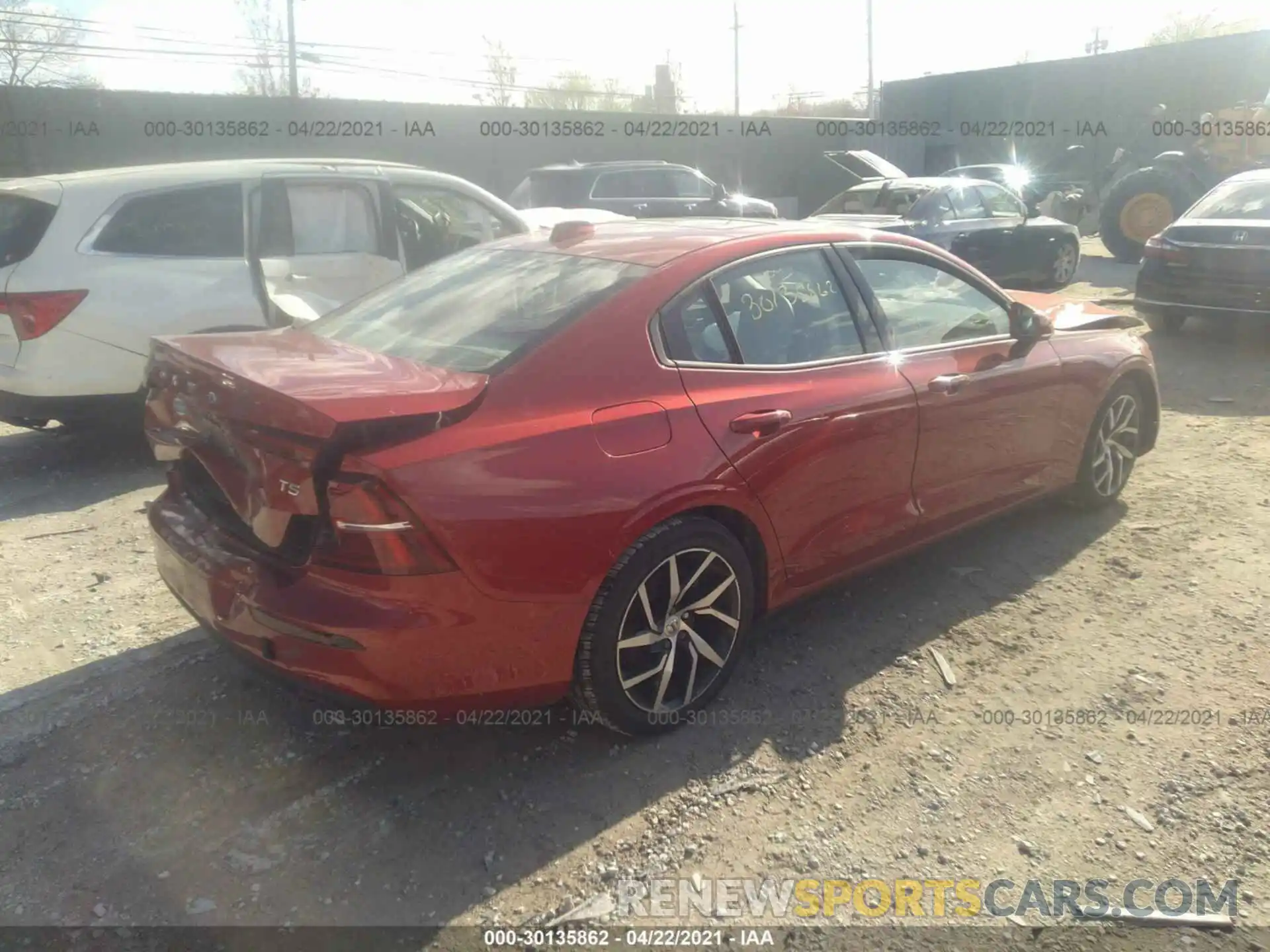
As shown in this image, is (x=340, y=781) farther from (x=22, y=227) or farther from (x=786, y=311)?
(x=22, y=227)

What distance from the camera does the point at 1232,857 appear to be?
2615 millimetres

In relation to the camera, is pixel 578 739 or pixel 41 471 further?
pixel 41 471

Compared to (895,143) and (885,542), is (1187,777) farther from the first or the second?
(895,143)

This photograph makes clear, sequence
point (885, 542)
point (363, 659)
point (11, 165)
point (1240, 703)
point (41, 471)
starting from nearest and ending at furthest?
1. point (363, 659)
2. point (1240, 703)
3. point (885, 542)
4. point (41, 471)
5. point (11, 165)

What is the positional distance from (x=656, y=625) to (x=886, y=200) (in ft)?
33.4

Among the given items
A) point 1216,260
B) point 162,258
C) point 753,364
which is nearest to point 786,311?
point 753,364

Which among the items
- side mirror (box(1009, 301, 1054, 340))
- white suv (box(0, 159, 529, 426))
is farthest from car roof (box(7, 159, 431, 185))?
side mirror (box(1009, 301, 1054, 340))

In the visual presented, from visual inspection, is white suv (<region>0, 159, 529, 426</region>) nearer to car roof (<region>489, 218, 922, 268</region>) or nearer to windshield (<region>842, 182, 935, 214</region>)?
car roof (<region>489, 218, 922, 268</region>)

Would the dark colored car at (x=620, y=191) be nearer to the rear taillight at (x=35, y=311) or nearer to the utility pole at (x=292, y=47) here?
the rear taillight at (x=35, y=311)

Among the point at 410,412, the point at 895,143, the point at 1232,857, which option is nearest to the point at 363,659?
the point at 410,412

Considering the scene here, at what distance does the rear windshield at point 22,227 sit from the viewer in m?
5.21

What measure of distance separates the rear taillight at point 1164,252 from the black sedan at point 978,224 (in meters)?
1.80

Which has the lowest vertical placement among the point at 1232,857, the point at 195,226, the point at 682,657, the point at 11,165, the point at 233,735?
the point at 1232,857

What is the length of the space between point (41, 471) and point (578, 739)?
13.9 feet
